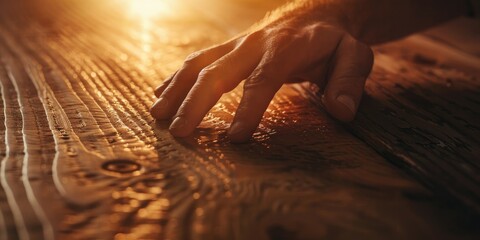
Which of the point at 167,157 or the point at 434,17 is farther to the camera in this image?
the point at 434,17

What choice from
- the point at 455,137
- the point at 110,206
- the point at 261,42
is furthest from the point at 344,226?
the point at 261,42

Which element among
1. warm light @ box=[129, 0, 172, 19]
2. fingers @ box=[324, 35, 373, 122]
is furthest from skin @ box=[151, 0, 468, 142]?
warm light @ box=[129, 0, 172, 19]

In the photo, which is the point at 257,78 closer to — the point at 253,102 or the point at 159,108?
the point at 253,102

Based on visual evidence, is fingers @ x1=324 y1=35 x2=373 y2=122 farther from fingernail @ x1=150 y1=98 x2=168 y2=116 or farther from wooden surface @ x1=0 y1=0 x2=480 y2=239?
fingernail @ x1=150 y1=98 x2=168 y2=116

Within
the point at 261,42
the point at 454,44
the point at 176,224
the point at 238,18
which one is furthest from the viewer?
the point at 238,18

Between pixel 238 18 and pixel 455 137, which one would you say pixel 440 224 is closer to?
pixel 455 137

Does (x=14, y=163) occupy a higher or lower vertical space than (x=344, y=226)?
higher

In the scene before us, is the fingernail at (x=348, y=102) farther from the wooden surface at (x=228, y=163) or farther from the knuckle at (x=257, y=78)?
the knuckle at (x=257, y=78)
